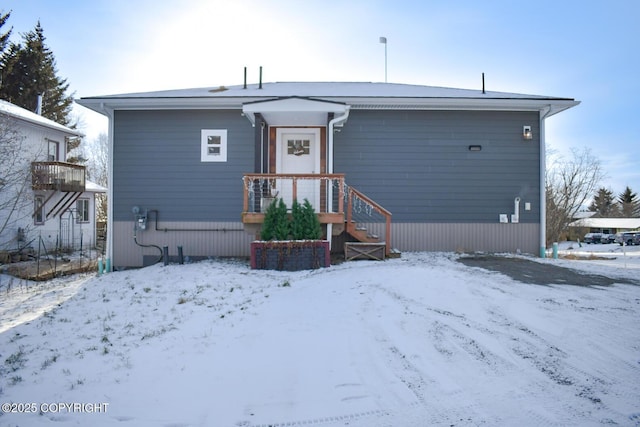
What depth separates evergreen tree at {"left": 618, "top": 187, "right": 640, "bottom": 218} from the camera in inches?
2060

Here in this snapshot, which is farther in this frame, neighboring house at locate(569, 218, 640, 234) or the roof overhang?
neighboring house at locate(569, 218, 640, 234)

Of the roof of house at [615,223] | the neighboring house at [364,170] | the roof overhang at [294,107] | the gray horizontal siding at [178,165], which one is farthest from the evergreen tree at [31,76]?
the roof of house at [615,223]

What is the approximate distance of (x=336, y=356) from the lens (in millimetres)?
3420

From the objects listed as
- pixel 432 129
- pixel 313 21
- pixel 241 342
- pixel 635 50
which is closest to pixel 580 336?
pixel 241 342

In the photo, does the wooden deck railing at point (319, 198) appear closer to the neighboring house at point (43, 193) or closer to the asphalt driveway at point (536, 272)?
the asphalt driveway at point (536, 272)

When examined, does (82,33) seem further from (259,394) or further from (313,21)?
(259,394)

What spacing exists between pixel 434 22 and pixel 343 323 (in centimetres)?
912

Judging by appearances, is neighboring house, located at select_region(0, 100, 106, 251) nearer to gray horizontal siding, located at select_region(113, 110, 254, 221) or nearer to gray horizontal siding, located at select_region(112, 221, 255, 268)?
gray horizontal siding, located at select_region(112, 221, 255, 268)

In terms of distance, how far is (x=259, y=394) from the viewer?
9.46 feet

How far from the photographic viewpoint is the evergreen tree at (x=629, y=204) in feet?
172

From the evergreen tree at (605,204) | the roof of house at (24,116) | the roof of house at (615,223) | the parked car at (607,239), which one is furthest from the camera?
the evergreen tree at (605,204)

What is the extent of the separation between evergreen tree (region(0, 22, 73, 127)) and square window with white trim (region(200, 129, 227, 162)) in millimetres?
19289

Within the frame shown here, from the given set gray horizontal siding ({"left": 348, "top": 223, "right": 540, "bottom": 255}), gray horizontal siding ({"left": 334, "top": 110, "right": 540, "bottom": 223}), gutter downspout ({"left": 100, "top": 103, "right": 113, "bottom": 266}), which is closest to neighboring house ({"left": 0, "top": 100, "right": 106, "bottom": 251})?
gutter downspout ({"left": 100, "top": 103, "right": 113, "bottom": 266})

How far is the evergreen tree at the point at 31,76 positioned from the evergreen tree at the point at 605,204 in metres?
68.0
